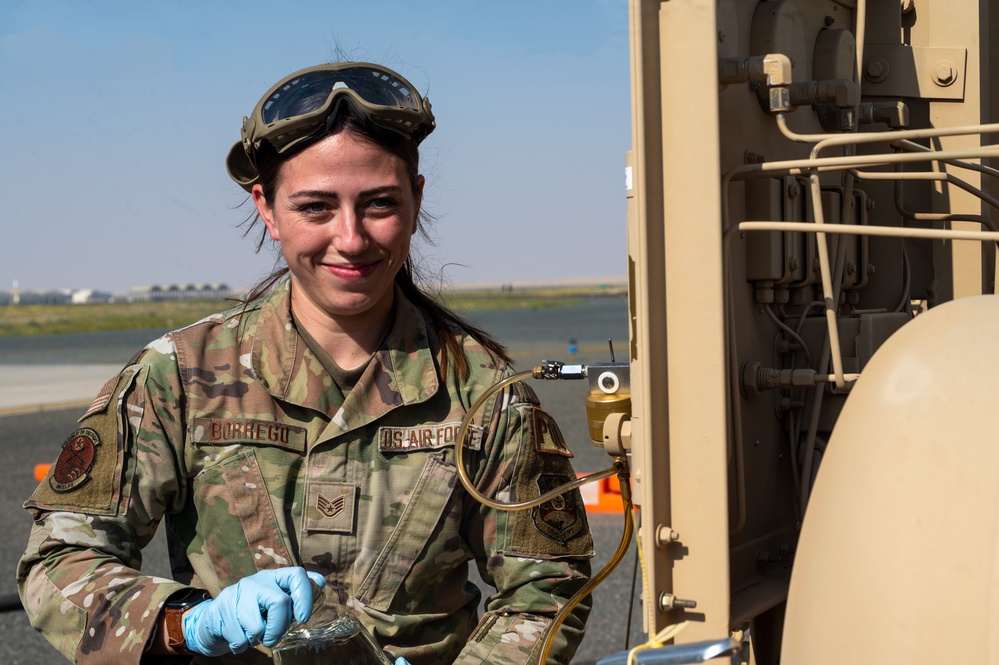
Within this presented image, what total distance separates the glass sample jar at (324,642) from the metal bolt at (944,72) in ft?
5.64

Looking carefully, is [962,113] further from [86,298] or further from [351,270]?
[86,298]

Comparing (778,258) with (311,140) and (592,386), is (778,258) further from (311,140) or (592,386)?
(311,140)

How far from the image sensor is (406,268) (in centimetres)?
285

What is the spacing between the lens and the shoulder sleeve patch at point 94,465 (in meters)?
2.32

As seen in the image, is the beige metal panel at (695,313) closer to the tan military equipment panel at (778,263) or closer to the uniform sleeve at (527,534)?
the tan military equipment panel at (778,263)

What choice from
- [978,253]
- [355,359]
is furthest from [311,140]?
[978,253]

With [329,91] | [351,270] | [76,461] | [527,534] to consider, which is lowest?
[527,534]

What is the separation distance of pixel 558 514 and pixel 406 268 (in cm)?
77

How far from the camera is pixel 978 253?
2.43 metres

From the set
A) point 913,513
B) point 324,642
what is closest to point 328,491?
point 324,642

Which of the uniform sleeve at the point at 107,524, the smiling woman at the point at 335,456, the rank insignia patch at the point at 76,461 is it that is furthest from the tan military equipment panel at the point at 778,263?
the rank insignia patch at the point at 76,461

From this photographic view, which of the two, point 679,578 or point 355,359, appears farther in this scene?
point 355,359

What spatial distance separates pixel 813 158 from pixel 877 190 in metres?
→ 0.83

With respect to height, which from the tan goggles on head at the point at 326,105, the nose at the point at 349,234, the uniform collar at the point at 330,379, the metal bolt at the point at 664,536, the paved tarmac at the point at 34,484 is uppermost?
the tan goggles on head at the point at 326,105
